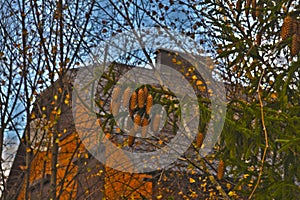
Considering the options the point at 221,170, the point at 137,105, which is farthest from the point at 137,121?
the point at 221,170

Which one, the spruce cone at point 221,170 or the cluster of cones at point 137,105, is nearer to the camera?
the cluster of cones at point 137,105

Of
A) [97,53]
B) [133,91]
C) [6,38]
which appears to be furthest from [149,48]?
[133,91]

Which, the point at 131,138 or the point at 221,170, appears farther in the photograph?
the point at 221,170

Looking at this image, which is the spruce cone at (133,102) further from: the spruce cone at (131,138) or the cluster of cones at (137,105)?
the spruce cone at (131,138)

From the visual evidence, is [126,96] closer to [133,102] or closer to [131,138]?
[133,102]

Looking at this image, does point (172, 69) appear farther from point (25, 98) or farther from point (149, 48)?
point (25, 98)

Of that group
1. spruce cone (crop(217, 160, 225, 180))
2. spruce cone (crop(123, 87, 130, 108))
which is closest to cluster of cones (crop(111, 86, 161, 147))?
spruce cone (crop(123, 87, 130, 108))

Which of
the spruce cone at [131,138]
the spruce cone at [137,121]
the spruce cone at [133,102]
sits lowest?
the spruce cone at [131,138]

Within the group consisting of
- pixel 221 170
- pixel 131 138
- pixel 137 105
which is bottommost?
pixel 221 170

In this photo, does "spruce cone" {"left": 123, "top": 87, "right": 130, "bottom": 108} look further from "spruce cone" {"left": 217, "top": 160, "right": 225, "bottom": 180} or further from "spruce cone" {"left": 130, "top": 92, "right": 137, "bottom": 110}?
"spruce cone" {"left": 217, "top": 160, "right": 225, "bottom": 180}

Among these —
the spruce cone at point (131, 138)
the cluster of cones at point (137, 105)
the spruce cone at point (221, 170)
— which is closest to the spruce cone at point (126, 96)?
the cluster of cones at point (137, 105)

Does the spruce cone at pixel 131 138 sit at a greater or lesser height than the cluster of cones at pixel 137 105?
lesser

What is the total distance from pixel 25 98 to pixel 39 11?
1258 millimetres

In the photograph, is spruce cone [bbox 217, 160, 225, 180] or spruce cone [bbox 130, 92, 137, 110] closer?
spruce cone [bbox 130, 92, 137, 110]
